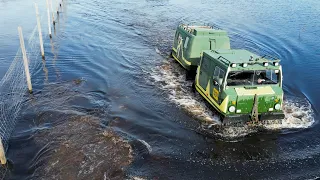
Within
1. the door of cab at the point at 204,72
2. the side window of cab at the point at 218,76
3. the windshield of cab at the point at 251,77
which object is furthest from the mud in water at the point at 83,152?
the windshield of cab at the point at 251,77

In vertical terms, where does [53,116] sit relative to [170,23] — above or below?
below

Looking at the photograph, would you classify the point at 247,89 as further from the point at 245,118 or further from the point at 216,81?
the point at 216,81

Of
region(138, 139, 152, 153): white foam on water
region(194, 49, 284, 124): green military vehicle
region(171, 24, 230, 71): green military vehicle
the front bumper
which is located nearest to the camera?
region(138, 139, 152, 153): white foam on water

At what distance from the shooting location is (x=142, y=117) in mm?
14828

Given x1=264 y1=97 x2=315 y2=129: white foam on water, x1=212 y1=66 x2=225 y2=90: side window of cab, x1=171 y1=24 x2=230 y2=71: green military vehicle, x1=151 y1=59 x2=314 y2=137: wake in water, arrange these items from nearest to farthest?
x1=212 y1=66 x2=225 y2=90: side window of cab, x1=151 y1=59 x2=314 y2=137: wake in water, x1=264 y1=97 x2=315 y2=129: white foam on water, x1=171 y1=24 x2=230 y2=71: green military vehicle

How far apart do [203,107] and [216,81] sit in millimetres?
2346

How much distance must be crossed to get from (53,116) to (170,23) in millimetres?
Result: 21469

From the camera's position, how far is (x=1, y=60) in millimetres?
21547

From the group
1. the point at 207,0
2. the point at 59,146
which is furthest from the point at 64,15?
the point at 59,146

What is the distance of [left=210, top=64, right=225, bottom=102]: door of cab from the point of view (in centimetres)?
1370

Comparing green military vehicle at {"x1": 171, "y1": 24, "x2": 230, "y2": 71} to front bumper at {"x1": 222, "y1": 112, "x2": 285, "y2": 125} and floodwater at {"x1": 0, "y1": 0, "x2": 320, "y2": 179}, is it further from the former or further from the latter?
front bumper at {"x1": 222, "y1": 112, "x2": 285, "y2": 125}

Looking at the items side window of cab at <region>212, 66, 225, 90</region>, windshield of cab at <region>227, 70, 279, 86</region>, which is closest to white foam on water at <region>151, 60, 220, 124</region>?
side window of cab at <region>212, 66, 225, 90</region>

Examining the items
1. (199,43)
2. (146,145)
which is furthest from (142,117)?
(199,43)

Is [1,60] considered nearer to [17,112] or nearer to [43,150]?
[17,112]
